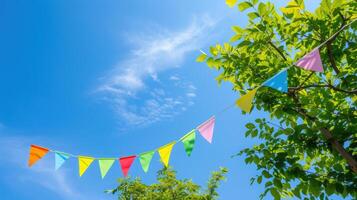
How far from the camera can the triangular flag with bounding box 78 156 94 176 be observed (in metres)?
8.23

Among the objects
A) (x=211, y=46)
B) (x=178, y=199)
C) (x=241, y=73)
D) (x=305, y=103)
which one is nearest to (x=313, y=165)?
(x=305, y=103)

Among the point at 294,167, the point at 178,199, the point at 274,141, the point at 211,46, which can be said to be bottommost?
the point at 294,167

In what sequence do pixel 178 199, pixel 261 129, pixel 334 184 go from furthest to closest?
1. pixel 178 199
2. pixel 261 129
3. pixel 334 184

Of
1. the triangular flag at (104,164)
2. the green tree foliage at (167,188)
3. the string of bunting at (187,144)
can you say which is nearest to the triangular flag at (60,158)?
the string of bunting at (187,144)

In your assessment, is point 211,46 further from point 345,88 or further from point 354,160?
point 354,160

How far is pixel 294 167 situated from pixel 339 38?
239cm

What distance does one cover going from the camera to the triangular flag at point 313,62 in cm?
534

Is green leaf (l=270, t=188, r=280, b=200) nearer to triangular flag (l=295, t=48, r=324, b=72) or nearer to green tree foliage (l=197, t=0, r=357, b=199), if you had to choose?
green tree foliage (l=197, t=0, r=357, b=199)

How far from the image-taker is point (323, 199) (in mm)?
6398

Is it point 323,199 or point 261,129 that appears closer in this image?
point 323,199

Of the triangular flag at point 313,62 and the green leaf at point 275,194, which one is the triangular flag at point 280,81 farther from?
the green leaf at point 275,194

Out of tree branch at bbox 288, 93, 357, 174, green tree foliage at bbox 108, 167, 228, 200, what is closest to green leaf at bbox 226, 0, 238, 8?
tree branch at bbox 288, 93, 357, 174

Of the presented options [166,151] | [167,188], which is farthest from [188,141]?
[167,188]

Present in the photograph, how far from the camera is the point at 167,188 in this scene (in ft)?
66.0
